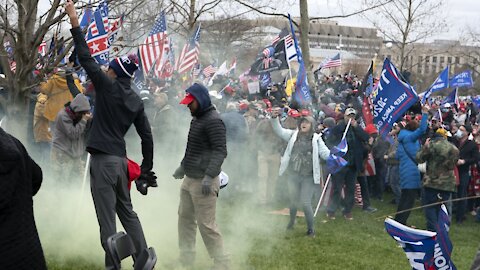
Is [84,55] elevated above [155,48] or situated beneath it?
elevated above

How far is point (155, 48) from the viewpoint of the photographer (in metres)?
13.2

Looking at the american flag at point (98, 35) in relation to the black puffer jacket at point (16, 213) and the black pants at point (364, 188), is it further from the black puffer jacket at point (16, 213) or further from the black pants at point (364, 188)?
the black pants at point (364, 188)

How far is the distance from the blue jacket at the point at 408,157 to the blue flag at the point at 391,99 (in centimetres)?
107

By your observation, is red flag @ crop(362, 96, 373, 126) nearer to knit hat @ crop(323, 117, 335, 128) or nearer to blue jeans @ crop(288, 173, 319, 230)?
Result: knit hat @ crop(323, 117, 335, 128)

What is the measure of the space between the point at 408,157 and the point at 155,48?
534 centimetres

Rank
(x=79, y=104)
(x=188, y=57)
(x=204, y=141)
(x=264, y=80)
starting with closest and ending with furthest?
1. (x=204, y=141)
2. (x=79, y=104)
3. (x=188, y=57)
4. (x=264, y=80)

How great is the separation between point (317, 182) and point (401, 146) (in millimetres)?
1782

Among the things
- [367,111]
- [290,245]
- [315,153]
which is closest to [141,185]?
[290,245]

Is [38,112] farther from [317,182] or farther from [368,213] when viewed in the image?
[368,213]

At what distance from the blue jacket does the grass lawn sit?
2.73ft

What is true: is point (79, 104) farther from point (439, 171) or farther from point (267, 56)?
point (267, 56)

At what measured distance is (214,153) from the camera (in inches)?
261

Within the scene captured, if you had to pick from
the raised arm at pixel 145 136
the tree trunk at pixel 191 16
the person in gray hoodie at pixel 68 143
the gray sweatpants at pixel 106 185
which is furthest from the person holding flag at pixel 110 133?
the tree trunk at pixel 191 16

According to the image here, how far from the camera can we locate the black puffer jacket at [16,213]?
11.3ft
